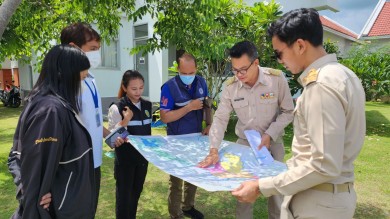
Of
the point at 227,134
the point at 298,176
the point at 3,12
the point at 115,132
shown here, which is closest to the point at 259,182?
the point at 298,176

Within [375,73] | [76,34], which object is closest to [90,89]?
[76,34]

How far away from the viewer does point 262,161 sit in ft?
8.04

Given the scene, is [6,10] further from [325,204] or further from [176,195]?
[325,204]

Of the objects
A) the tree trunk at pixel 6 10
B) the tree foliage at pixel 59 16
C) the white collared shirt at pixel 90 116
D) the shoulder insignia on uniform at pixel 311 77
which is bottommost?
the white collared shirt at pixel 90 116

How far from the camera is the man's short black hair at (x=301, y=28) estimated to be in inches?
54.1

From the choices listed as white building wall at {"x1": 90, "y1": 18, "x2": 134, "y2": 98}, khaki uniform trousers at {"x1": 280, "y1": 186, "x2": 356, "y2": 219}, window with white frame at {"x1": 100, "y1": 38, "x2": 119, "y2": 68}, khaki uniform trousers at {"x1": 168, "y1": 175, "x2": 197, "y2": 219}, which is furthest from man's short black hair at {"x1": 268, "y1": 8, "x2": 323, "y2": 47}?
window with white frame at {"x1": 100, "y1": 38, "x2": 119, "y2": 68}

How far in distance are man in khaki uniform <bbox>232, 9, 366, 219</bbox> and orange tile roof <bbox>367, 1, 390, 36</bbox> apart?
73.9 ft

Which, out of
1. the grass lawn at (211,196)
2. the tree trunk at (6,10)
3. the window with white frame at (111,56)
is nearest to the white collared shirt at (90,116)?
the tree trunk at (6,10)

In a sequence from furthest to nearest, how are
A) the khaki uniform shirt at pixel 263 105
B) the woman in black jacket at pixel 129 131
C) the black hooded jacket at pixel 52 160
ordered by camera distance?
the woman in black jacket at pixel 129 131
the khaki uniform shirt at pixel 263 105
the black hooded jacket at pixel 52 160

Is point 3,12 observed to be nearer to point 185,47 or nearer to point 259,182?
point 185,47

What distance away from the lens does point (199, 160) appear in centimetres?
261

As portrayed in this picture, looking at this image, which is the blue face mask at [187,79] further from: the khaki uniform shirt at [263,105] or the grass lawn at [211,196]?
the grass lawn at [211,196]

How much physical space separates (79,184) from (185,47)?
6.91ft

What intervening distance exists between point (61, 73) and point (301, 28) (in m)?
1.27
